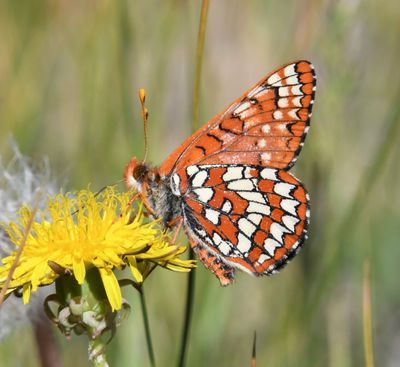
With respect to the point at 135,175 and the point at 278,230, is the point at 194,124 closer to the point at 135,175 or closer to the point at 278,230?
the point at 135,175

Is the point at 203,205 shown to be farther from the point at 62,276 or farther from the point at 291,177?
the point at 62,276

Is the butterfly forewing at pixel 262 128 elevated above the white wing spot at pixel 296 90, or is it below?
below

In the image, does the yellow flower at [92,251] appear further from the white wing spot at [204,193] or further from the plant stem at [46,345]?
the plant stem at [46,345]

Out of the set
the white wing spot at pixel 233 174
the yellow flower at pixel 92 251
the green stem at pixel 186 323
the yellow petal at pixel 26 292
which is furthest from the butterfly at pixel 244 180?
the yellow petal at pixel 26 292

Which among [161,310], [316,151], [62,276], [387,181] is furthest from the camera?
[387,181]

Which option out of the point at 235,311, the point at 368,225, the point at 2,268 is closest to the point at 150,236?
the point at 2,268

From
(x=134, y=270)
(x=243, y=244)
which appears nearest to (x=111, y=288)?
(x=134, y=270)
